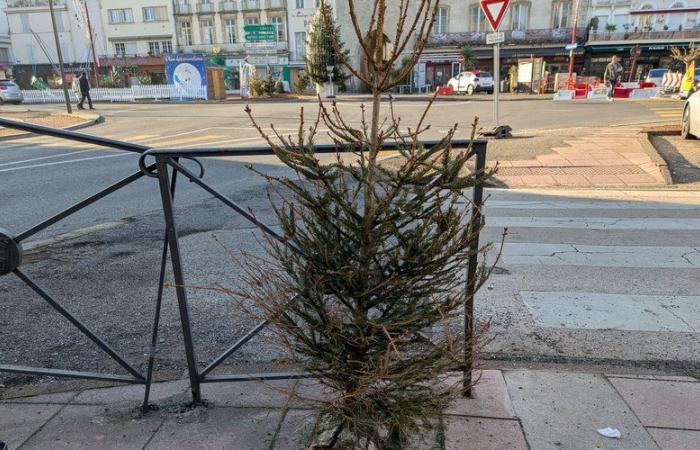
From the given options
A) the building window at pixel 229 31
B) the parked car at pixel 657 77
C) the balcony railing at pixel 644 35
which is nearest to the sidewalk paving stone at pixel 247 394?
the parked car at pixel 657 77

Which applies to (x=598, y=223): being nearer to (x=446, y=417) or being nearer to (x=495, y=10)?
(x=446, y=417)

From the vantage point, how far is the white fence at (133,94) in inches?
1375

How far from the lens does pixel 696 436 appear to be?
7.80 feet

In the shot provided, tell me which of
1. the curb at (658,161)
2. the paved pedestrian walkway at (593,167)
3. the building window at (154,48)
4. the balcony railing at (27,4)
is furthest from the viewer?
the balcony railing at (27,4)

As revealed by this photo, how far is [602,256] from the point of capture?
5.04 metres

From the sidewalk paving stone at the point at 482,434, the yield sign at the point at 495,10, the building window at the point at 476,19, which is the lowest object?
the sidewalk paving stone at the point at 482,434

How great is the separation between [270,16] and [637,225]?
56.6 meters

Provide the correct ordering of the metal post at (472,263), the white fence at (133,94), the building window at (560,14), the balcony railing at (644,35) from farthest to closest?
the building window at (560,14)
the balcony railing at (644,35)
the white fence at (133,94)
the metal post at (472,263)

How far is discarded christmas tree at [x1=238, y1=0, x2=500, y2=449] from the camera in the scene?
180cm

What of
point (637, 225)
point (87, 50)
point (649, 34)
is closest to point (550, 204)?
point (637, 225)

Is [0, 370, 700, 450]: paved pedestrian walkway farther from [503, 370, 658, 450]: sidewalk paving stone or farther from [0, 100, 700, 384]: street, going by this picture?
[0, 100, 700, 384]: street

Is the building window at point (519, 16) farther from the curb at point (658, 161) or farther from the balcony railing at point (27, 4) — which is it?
the balcony railing at point (27, 4)

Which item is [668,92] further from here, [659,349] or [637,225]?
[659,349]

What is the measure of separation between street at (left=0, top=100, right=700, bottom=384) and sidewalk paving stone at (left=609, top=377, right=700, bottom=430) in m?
0.25
